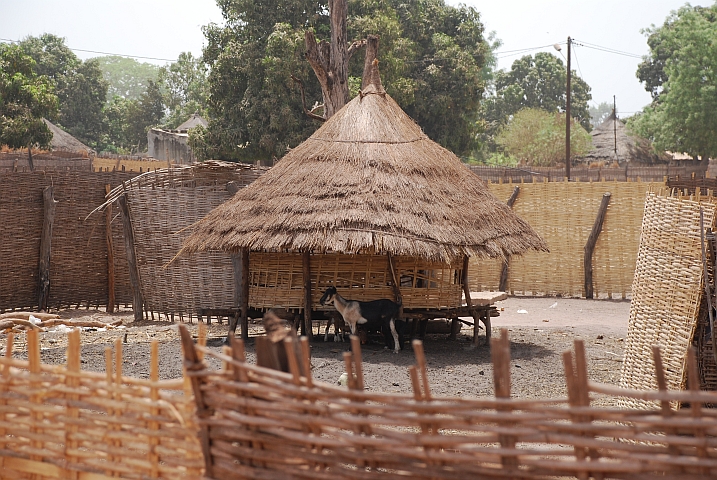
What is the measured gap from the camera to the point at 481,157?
53.0 metres

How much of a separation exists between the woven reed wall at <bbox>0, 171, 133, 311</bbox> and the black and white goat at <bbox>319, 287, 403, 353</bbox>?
17.9 feet

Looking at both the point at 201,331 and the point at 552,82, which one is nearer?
the point at 201,331

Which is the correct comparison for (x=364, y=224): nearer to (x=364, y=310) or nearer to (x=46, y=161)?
(x=364, y=310)

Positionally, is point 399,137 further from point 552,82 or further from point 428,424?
point 552,82

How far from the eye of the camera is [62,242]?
45.3 feet

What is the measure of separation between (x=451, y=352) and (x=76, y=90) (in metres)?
48.9

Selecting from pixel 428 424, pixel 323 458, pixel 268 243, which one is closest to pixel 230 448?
pixel 323 458

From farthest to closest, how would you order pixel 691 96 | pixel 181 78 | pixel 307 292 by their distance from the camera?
pixel 181 78 → pixel 691 96 → pixel 307 292

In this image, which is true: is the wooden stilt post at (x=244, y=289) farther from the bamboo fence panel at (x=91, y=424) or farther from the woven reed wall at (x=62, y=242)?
the bamboo fence panel at (x=91, y=424)

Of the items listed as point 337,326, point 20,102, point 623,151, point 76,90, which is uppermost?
point 76,90

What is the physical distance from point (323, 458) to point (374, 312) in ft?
22.2

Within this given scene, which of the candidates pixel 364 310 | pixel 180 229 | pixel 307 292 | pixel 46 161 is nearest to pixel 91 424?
pixel 364 310

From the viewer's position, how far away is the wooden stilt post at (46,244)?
13.4 metres

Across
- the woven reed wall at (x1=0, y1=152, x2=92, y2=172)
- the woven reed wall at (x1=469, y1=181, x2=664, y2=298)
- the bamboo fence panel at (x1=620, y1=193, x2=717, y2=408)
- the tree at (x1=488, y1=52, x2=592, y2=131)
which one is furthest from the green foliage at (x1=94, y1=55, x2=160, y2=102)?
the bamboo fence panel at (x1=620, y1=193, x2=717, y2=408)
